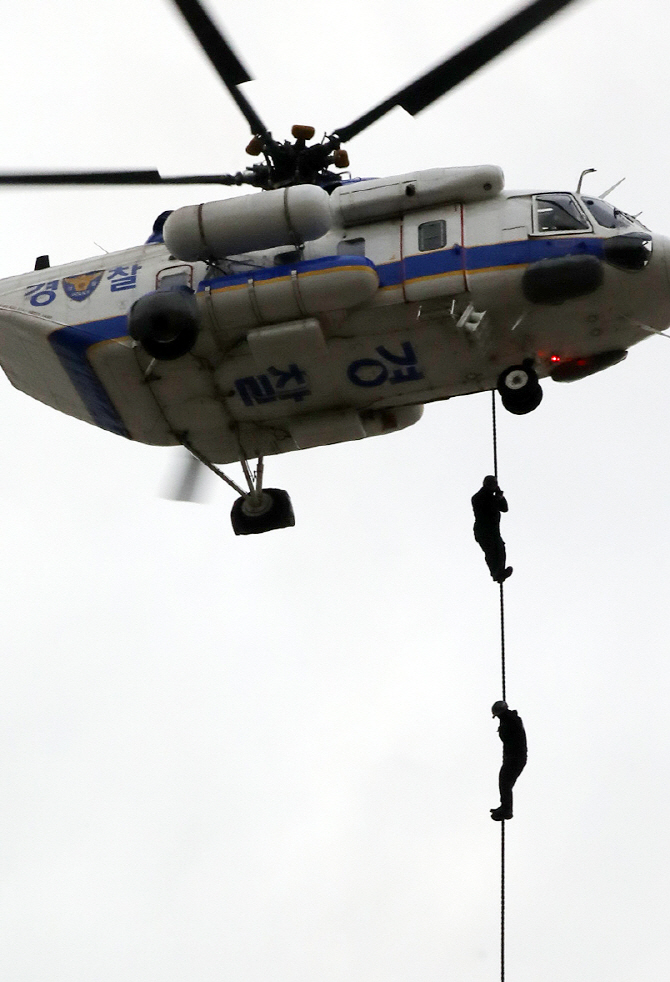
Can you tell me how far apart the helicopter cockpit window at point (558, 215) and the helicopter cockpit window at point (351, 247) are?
5.86 ft

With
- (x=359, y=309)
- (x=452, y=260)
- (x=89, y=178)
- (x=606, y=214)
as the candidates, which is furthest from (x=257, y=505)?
(x=606, y=214)

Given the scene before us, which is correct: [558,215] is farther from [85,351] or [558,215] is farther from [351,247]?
[85,351]

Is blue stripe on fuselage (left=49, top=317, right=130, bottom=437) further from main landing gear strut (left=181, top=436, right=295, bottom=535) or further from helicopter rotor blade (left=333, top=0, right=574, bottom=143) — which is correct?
helicopter rotor blade (left=333, top=0, right=574, bottom=143)

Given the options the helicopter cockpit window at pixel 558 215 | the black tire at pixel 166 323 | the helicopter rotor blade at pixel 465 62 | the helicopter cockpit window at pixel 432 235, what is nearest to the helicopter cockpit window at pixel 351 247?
the helicopter cockpit window at pixel 432 235

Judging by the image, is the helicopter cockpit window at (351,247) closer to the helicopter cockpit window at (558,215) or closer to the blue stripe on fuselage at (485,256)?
the blue stripe on fuselage at (485,256)

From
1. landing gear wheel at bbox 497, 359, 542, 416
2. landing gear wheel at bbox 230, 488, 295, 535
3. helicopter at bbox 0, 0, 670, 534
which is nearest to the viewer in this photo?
helicopter at bbox 0, 0, 670, 534

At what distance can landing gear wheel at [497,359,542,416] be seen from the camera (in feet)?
51.1

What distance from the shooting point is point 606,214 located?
15.7m

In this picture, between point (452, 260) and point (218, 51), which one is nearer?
point (218, 51)

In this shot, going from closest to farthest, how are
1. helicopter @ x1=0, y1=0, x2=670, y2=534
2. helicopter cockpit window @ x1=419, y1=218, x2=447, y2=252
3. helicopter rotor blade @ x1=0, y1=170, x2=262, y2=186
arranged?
helicopter @ x1=0, y1=0, x2=670, y2=534, helicopter cockpit window @ x1=419, y1=218, x2=447, y2=252, helicopter rotor blade @ x1=0, y1=170, x2=262, y2=186

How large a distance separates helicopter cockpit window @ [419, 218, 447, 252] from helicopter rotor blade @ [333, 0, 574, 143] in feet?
3.71

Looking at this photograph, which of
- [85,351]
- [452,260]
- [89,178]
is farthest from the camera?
[85,351]

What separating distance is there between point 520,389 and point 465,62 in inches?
129

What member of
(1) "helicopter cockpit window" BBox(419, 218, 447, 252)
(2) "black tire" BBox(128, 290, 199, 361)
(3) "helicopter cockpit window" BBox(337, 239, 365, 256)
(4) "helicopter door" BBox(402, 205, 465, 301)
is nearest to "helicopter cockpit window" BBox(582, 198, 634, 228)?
(4) "helicopter door" BBox(402, 205, 465, 301)
